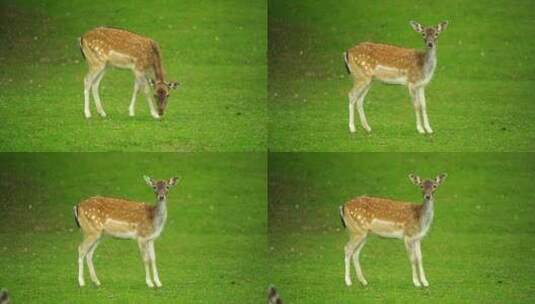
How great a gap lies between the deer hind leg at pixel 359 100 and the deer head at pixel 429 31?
0.32m

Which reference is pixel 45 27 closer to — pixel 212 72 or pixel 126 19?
pixel 126 19

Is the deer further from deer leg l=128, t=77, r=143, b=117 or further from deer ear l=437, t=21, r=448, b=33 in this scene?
deer ear l=437, t=21, r=448, b=33

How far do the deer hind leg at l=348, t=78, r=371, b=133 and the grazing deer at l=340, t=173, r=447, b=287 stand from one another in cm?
33

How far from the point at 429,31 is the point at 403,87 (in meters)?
0.29

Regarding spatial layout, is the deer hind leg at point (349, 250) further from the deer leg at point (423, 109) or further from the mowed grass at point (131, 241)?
the deer leg at point (423, 109)

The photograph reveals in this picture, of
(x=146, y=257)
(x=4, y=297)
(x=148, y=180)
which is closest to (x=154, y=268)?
(x=146, y=257)

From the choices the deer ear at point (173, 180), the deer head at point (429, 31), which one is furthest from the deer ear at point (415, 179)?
the deer ear at point (173, 180)

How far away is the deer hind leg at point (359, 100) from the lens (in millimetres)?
5508

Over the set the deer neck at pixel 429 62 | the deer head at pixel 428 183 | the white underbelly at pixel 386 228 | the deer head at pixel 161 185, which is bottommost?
the white underbelly at pixel 386 228

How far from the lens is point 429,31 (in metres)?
5.46

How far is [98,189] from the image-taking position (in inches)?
217

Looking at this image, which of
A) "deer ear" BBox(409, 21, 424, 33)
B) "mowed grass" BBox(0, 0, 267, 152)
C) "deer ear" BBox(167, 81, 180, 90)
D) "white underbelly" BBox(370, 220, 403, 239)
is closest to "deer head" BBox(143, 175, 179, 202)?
"mowed grass" BBox(0, 0, 267, 152)

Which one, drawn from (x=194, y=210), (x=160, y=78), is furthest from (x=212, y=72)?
(x=194, y=210)

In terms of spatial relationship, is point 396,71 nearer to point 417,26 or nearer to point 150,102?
point 417,26
